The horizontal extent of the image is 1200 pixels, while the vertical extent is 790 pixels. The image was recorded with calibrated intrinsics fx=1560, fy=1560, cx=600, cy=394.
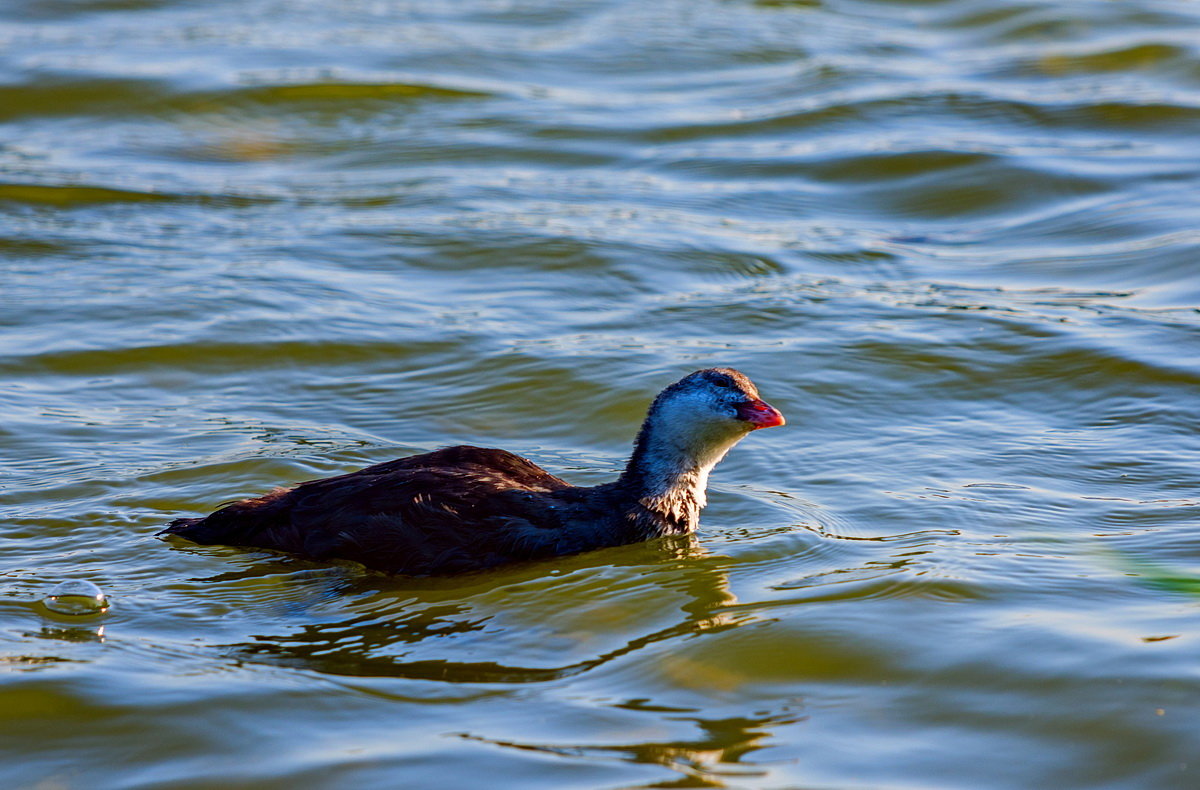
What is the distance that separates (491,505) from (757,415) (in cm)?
132

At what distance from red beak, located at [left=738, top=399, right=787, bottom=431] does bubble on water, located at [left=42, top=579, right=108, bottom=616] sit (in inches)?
116

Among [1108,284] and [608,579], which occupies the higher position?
[1108,284]

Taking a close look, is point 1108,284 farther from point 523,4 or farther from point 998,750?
point 523,4

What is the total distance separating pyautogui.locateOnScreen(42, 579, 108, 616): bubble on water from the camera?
6.41 metres

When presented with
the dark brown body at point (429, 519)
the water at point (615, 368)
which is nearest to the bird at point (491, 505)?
the dark brown body at point (429, 519)

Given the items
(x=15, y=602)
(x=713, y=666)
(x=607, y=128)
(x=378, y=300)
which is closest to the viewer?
(x=713, y=666)

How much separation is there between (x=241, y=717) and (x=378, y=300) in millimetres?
5617

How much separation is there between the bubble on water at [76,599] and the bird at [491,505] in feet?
2.10

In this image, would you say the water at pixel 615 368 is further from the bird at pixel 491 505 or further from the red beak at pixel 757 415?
the red beak at pixel 757 415

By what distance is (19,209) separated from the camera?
12734 mm

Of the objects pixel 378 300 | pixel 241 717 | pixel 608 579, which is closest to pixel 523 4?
Answer: pixel 378 300

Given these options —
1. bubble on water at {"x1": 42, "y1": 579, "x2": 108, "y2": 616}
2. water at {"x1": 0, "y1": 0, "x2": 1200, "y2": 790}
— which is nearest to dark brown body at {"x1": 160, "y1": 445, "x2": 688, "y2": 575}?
water at {"x1": 0, "y1": 0, "x2": 1200, "y2": 790}

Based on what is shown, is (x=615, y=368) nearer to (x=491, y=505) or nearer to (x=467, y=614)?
(x=491, y=505)

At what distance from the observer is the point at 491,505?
7.05 m
